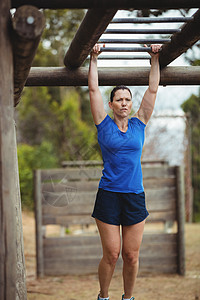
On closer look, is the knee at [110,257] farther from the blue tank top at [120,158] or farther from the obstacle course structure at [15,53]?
the obstacle course structure at [15,53]

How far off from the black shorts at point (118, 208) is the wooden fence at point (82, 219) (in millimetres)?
2738

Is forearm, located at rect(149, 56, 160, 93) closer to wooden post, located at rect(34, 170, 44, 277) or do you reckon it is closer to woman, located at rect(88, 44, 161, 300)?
woman, located at rect(88, 44, 161, 300)

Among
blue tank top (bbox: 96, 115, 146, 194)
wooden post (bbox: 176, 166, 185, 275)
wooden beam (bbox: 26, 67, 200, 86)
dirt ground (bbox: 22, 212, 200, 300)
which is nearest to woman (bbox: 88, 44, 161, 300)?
blue tank top (bbox: 96, 115, 146, 194)

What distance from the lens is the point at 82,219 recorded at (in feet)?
18.5

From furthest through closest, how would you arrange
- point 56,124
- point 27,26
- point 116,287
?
point 56,124 < point 116,287 < point 27,26

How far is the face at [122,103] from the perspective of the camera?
292cm

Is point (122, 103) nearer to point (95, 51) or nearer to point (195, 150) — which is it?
point (95, 51)

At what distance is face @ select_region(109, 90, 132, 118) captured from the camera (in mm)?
2918

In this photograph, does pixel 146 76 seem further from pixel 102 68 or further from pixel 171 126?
pixel 171 126

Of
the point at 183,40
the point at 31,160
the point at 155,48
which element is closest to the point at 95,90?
the point at 155,48

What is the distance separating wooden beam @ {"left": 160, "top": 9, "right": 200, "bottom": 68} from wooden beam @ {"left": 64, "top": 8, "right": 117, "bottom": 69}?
559mm

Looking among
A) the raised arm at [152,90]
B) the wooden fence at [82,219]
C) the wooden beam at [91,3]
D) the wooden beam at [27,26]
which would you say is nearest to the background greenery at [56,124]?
the wooden fence at [82,219]

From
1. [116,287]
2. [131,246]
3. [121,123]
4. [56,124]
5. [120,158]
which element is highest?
[56,124]

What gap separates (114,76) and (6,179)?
5.33ft
